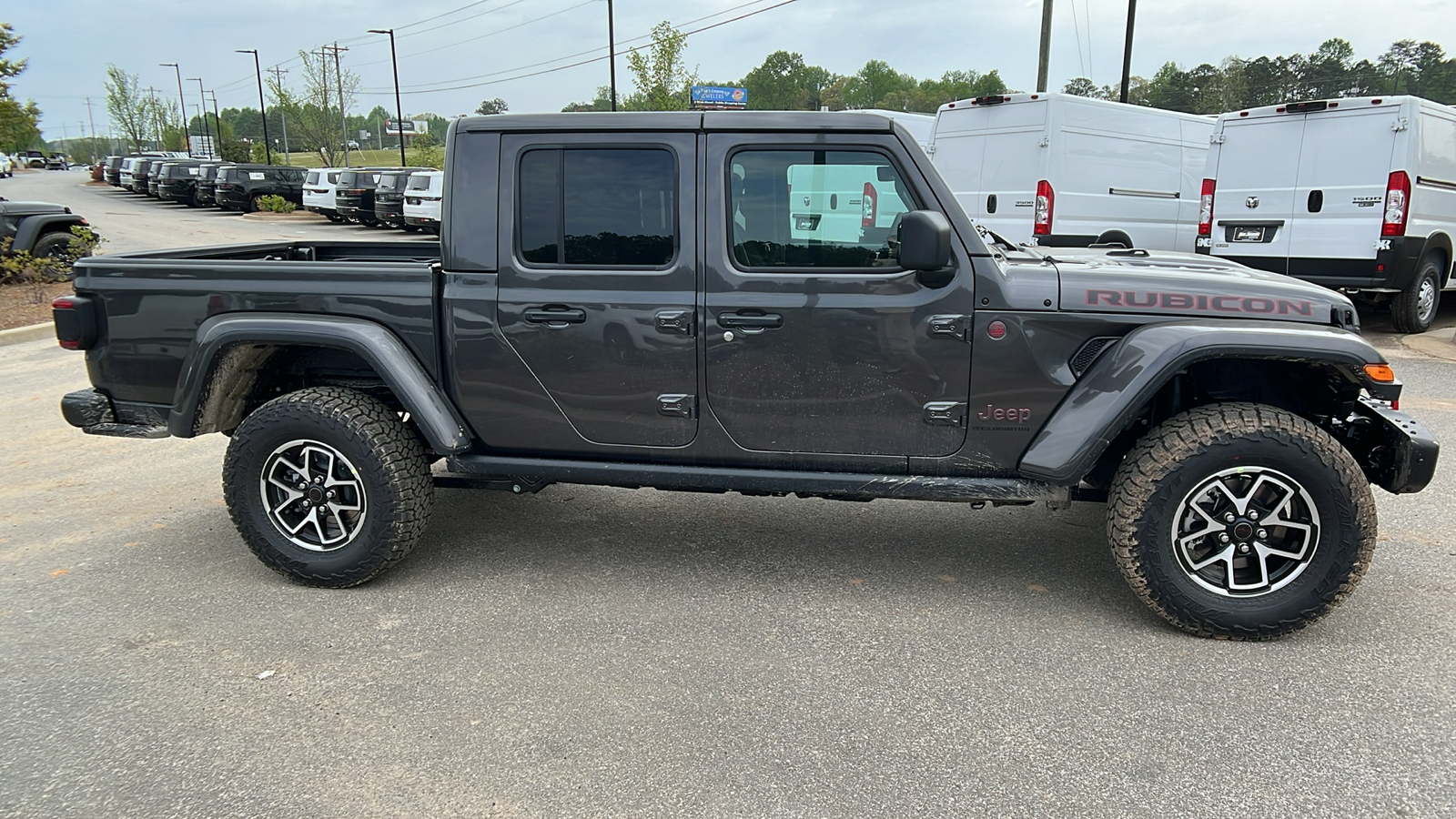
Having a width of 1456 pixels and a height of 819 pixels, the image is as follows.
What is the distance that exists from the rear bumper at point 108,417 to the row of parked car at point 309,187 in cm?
1590

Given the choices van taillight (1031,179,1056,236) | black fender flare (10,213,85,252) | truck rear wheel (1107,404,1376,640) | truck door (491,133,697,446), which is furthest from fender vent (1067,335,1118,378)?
black fender flare (10,213,85,252)

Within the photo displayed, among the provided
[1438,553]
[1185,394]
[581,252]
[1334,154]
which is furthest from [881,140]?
[1334,154]

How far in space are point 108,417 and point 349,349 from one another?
4.39 ft

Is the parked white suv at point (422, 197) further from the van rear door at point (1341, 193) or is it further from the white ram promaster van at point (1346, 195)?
the van rear door at point (1341, 193)

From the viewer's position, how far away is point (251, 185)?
108ft

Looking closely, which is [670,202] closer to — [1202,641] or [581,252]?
[581,252]

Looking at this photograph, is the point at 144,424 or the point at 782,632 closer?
the point at 782,632

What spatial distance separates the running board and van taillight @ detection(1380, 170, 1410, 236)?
25.3 ft

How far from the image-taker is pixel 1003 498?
3557 mm

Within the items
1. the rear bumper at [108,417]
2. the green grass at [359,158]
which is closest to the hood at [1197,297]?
the rear bumper at [108,417]

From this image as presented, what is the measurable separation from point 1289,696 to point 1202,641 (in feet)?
1.33

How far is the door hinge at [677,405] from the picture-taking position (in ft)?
12.2

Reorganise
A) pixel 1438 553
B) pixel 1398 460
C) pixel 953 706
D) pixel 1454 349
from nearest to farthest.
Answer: pixel 953 706 → pixel 1398 460 → pixel 1438 553 → pixel 1454 349

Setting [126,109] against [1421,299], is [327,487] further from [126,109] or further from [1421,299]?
[126,109]
